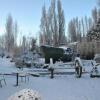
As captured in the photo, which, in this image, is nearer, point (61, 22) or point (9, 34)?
point (61, 22)

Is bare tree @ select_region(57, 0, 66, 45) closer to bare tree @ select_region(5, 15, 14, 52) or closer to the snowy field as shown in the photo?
bare tree @ select_region(5, 15, 14, 52)

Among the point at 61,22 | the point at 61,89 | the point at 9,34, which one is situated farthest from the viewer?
the point at 9,34

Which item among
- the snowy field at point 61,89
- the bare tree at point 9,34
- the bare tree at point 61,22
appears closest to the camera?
the snowy field at point 61,89

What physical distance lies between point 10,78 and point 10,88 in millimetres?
3905

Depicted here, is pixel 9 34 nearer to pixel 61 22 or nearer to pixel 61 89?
pixel 61 22

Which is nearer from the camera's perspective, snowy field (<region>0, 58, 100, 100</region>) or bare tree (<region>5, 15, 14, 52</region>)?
snowy field (<region>0, 58, 100, 100</region>)

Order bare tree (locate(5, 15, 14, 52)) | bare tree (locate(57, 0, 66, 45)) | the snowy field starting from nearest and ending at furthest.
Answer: the snowy field
bare tree (locate(57, 0, 66, 45))
bare tree (locate(5, 15, 14, 52))

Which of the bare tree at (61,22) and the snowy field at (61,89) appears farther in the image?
the bare tree at (61,22)

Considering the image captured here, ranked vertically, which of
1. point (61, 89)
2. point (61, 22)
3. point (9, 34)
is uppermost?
point (61, 22)

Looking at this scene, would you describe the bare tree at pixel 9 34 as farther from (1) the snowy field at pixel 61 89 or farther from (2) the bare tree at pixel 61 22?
(1) the snowy field at pixel 61 89

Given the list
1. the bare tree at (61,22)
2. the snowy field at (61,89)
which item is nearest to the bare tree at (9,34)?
the bare tree at (61,22)

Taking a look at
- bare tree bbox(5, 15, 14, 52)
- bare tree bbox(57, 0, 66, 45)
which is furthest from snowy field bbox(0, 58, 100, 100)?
bare tree bbox(5, 15, 14, 52)

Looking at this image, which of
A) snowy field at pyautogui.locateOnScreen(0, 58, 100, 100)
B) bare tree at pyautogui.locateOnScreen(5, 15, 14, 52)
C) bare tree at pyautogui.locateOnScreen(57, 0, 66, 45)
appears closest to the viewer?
snowy field at pyautogui.locateOnScreen(0, 58, 100, 100)

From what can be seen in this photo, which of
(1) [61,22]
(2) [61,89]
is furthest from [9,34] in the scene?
(2) [61,89]
